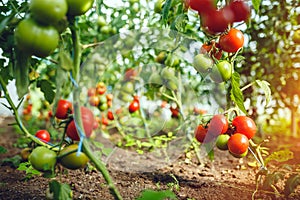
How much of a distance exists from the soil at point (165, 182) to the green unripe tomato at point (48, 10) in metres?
0.76

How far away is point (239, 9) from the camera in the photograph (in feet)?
3.65

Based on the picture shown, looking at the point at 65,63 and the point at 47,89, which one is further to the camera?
the point at 47,89

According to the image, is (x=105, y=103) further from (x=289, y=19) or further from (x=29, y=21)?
(x=29, y=21)

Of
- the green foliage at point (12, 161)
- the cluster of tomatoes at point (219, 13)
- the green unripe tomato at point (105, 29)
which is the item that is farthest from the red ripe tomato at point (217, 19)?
the green unripe tomato at point (105, 29)

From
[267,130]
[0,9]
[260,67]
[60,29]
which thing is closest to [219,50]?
[60,29]

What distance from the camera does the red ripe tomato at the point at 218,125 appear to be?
125 cm

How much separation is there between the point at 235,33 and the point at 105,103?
1590 millimetres

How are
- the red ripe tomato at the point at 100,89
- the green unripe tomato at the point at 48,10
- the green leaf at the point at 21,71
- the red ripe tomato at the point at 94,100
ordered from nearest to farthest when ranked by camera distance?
the green unripe tomato at the point at 48,10, the green leaf at the point at 21,71, the red ripe tomato at the point at 94,100, the red ripe tomato at the point at 100,89

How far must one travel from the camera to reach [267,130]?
345 cm

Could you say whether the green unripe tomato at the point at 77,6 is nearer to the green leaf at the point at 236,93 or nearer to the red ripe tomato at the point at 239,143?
the green leaf at the point at 236,93

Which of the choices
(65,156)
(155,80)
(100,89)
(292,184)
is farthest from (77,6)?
(100,89)

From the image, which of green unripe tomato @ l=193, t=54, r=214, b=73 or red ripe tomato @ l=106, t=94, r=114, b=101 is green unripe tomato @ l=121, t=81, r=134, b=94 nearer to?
red ripe tomato @ l=106, t=94, r=114, b=101

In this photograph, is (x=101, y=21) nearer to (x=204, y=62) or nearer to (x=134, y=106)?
(x=134, y=106)

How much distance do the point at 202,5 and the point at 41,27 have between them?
0.47m
